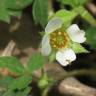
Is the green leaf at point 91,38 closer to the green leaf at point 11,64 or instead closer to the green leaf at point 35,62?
the green leaf at point 35,62

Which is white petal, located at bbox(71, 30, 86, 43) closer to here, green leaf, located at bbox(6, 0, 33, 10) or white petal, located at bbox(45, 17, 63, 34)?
white petal, located at bbox(45, 17, 63, 34)

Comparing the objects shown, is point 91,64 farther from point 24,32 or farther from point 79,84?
point 24,32

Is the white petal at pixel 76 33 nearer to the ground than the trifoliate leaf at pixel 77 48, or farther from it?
farther from it

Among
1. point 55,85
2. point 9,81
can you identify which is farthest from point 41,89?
point 9,81

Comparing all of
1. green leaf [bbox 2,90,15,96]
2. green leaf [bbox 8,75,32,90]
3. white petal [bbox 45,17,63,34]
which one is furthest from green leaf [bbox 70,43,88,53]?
green leaf [bbox 2,90,15,96]

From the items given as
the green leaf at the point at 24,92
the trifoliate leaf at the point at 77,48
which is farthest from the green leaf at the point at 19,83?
the trifoliate leaf at the point at 77,48

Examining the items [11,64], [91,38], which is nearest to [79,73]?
[91,38]
